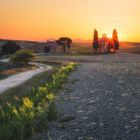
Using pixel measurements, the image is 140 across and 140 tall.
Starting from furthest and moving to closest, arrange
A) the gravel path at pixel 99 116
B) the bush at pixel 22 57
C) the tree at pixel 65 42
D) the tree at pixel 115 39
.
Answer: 1. the tree at pixel 65 42
2. the tree at pixel 115 39
3. the bush at pixel 22 57
4. the gravel path at pixel 99 116

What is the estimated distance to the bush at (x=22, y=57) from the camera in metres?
75.8

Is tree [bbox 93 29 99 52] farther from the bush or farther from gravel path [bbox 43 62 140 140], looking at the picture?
gravel path [bbox 43 62 140 140]

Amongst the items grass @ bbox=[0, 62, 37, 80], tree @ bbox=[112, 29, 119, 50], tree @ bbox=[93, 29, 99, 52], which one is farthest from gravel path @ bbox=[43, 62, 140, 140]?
tree @ bbox=[93, 29, 99, 52]

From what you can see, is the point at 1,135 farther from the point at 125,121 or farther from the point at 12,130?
the point at 125,121

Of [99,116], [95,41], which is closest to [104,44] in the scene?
[95,41]

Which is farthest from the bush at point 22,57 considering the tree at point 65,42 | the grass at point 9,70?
the tree at point 65,42

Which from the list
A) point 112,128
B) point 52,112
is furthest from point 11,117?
point 112,128

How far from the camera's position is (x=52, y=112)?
19.8 m

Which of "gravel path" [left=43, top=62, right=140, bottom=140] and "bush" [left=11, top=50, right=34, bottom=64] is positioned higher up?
"gravel path" [left=43, top=62, right=140, bottom=140]

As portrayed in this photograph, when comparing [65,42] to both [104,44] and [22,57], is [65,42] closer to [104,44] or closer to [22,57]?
[104,44]

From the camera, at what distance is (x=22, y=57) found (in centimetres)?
7681

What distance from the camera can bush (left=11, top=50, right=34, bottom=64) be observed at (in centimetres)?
7578

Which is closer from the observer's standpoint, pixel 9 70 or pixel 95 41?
pixel 9 70

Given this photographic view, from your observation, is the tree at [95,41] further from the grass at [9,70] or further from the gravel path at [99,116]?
the gravel path at [99,116]
